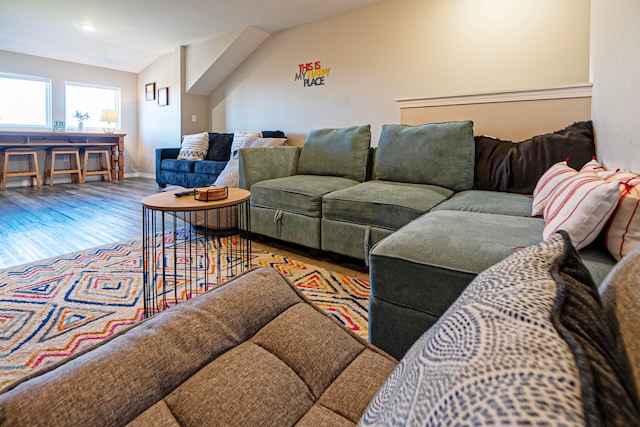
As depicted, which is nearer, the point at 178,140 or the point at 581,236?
the point at 581,236

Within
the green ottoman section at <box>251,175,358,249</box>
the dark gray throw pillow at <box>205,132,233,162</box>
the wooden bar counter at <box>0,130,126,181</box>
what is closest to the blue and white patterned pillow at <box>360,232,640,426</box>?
the green ottoman section at <box>251,175,358,249</box>

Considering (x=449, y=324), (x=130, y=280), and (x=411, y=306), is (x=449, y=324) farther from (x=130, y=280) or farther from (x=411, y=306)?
(x=130, y=280)

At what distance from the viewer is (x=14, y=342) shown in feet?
4.53

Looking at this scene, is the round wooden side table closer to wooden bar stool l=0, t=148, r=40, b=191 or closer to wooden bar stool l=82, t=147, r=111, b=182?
wooden bar stool l=0, t=148, r=40, b=191

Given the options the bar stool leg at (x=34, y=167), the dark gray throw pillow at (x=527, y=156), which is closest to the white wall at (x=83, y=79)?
the bar stool leg at (x=34, y=167)

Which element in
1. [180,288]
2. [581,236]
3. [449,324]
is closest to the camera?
[449,324]

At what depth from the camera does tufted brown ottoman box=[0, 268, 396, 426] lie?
1.60 feet

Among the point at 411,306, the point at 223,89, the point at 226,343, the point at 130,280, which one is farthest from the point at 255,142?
the point at 226,343

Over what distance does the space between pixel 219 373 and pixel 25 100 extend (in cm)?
724

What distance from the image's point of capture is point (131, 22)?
4754 mm

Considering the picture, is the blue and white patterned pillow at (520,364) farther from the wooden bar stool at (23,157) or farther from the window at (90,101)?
the window at (90,101)

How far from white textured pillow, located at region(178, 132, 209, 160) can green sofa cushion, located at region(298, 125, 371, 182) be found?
2889mm

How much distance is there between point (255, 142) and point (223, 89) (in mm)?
2075

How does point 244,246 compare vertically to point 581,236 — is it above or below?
below
